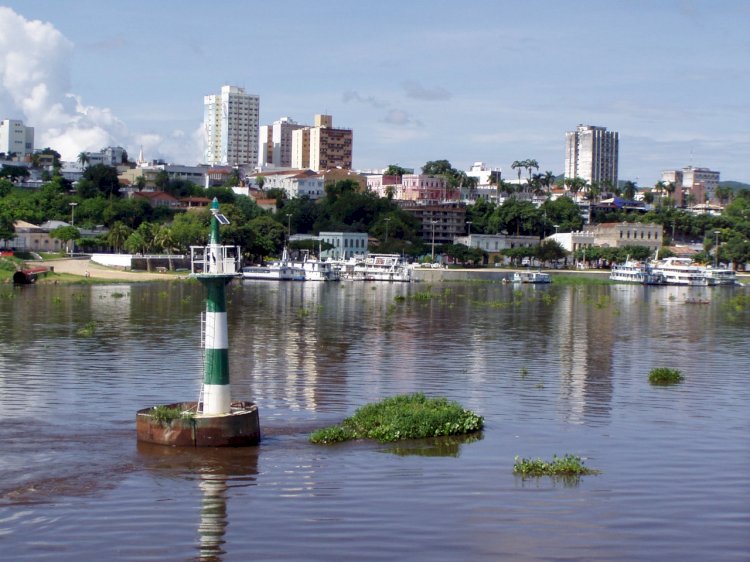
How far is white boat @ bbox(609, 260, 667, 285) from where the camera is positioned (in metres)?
142

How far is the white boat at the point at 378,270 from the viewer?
432 ft

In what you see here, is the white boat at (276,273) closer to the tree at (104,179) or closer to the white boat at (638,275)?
the white boat at (638,275)

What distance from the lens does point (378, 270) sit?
134m

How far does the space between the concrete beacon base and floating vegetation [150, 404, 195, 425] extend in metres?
0.04

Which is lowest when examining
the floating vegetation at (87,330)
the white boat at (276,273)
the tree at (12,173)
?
the floating vegetation at (87,330)

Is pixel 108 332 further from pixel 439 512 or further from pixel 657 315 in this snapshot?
pixel 657 315

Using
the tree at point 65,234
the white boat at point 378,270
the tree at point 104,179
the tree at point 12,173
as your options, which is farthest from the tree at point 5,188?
the white boat at point 378,270

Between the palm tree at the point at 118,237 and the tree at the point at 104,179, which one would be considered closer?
the palm tree at the point at 118,237

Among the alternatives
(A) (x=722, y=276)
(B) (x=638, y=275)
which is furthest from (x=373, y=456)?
(A) (x=722, y=276)

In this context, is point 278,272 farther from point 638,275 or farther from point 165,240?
point 638,275

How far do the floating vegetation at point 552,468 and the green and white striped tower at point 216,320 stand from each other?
649 centimetres

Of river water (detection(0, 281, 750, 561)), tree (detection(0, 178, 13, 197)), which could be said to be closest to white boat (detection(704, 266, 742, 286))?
river water (detection(0, 281, 750, 561))

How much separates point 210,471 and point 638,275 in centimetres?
12801

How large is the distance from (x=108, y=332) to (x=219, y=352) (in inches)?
1165
